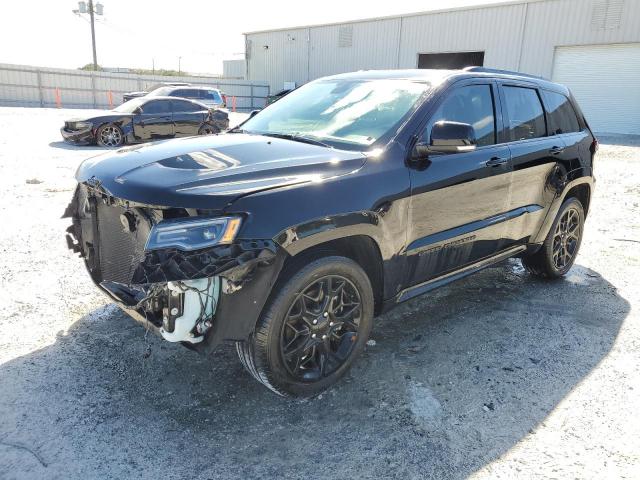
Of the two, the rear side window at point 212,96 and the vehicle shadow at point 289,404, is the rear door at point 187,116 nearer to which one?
the rear side window at point 212,96

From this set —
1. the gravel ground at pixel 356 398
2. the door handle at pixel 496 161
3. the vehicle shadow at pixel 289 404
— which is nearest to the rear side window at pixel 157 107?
the gravel ground at pixel 356 398

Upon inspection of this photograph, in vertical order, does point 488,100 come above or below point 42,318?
above

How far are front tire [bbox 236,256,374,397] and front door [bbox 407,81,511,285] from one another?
0.51m

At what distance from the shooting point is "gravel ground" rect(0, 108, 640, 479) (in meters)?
2.46

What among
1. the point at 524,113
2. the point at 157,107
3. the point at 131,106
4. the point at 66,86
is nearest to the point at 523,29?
the point at 157,107

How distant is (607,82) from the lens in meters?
21.8

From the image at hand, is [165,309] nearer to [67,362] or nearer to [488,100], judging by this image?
[67,362]

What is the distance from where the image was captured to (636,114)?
21266mm

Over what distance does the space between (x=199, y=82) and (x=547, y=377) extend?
121 ft

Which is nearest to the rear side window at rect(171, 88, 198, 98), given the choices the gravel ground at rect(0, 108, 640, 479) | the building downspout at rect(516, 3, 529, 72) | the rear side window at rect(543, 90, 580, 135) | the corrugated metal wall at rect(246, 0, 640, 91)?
the corrugated metal wall at rect(246, 0, 640, 91)

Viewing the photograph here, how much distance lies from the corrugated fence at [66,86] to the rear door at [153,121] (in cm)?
1976

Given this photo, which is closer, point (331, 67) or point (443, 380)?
point (443, 380)

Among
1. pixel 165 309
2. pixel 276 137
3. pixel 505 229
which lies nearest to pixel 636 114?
pixel 505 229

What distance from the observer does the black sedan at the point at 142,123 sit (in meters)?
13.2
